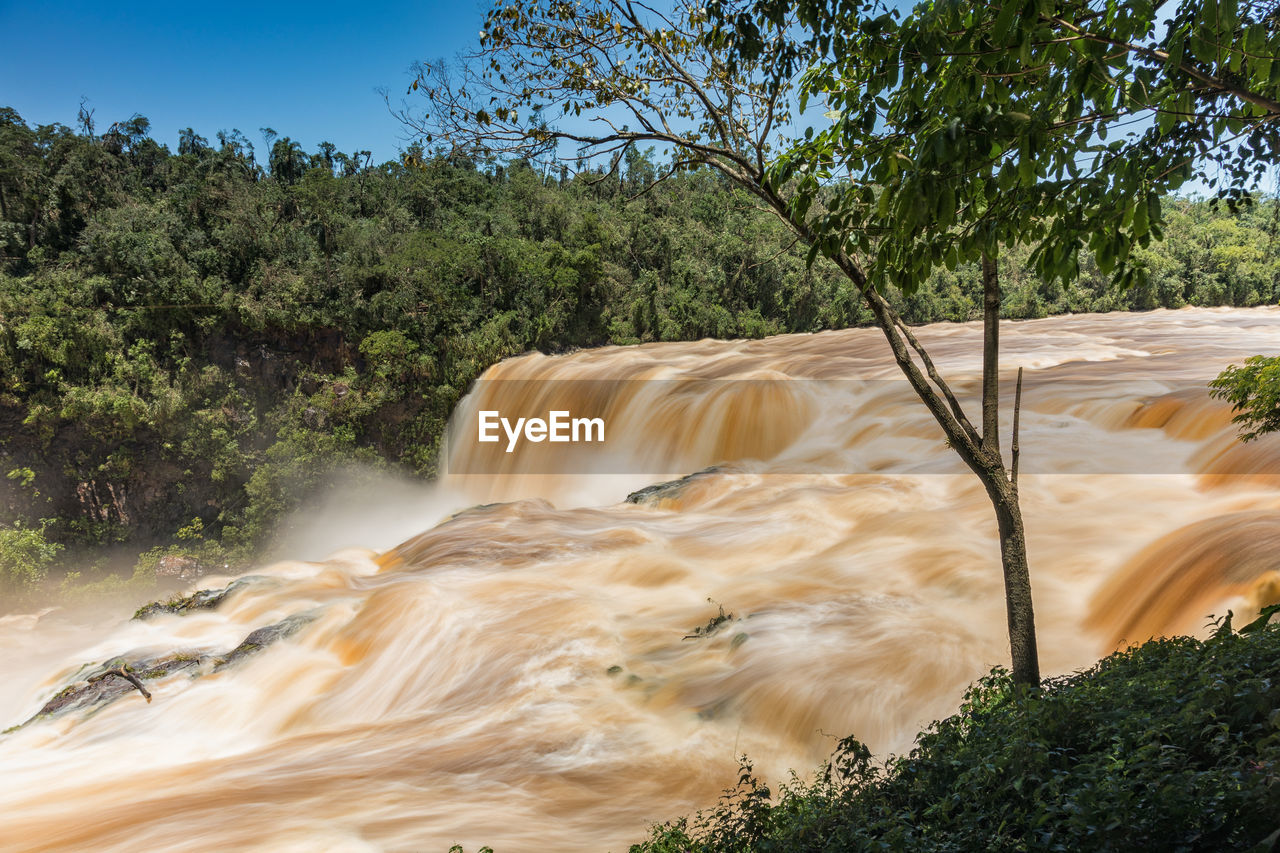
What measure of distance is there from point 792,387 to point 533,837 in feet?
36.0

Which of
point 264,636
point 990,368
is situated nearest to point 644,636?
point 264,636

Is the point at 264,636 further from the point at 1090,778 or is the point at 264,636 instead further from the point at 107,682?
the point at 1090,778

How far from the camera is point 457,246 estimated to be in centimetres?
2197

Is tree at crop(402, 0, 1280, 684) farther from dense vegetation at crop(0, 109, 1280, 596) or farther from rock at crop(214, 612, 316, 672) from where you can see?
dense vegetation at crop(0, 109, 1280, 596)

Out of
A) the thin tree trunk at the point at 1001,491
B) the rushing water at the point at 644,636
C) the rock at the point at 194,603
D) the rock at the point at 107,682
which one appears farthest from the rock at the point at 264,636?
the thin tree trunk at the point at 1001,491

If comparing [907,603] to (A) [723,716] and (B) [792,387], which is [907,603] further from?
(B) [792,387]

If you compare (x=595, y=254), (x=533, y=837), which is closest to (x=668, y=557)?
(x=533, y=837)

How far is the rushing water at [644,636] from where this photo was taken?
15.4ft

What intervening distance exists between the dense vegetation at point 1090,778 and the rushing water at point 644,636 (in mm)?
1316

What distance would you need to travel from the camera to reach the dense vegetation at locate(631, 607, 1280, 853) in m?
2.16

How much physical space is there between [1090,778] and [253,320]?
22288mm

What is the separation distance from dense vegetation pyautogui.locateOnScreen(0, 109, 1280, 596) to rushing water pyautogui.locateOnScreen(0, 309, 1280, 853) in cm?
948

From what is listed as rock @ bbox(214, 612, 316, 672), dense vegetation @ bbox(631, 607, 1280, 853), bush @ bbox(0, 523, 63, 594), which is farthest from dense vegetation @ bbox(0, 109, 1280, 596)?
dense vegetation @ bbox(631, 607, 1280, 853)

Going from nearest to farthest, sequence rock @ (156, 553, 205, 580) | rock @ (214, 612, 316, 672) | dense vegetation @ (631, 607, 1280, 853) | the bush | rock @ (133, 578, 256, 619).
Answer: dense vegetation @ (631, 607, 1280, 853), rock @ (214, 612, 316, 672), rock @ (133, 578, 256, 619), the bush, rock @ (156, 553, 205, 580)
